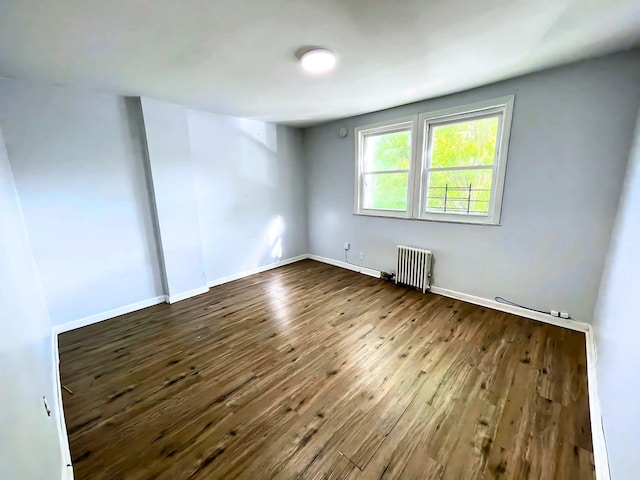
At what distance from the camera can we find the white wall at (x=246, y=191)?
3.74m

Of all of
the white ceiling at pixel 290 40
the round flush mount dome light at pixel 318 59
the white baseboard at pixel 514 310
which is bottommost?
the white baseboard at pixel 514 310

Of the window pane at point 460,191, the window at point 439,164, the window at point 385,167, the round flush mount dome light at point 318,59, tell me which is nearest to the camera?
the round flush mount dome light at point 318,59

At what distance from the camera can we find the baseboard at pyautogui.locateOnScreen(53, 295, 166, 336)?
110 inches

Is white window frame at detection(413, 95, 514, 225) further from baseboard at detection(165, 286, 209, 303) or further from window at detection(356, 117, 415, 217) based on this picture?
baseboard at detection(165, 286, 209, 303)

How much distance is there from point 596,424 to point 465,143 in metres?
2.71

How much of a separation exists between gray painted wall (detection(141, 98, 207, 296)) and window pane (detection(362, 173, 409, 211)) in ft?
8.29

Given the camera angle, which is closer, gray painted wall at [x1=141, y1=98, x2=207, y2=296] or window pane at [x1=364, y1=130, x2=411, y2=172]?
gray painted wall at [x1=141, y1=98, x2=207, y2=296]

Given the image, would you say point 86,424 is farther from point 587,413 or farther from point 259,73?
point 587,413

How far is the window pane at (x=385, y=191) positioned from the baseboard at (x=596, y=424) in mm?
2352

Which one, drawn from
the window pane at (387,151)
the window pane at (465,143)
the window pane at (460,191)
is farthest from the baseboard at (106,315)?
the window pane at (465,143)

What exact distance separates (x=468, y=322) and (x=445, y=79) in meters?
2.47

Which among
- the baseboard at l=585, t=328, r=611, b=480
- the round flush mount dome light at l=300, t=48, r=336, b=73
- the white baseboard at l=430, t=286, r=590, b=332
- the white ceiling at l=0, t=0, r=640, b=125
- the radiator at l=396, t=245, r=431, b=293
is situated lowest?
the baseboard at l=585, t=328, r=611, b=480

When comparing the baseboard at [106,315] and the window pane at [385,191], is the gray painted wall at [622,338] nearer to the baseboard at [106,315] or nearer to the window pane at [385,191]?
the window pane at [385,191]

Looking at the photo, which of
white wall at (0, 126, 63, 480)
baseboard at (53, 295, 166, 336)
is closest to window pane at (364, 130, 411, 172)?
baseboard at (53, 295, 166, 336)
